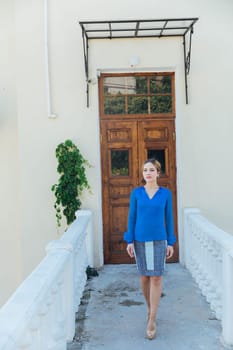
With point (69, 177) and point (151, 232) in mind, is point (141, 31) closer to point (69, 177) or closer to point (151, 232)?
point (69, 177)

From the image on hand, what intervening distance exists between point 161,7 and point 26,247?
148 inches

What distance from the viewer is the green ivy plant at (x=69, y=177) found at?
5.47 meters

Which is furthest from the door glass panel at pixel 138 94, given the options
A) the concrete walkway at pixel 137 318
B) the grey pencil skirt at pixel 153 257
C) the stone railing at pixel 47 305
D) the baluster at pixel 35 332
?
the baluster at pixel 35 332

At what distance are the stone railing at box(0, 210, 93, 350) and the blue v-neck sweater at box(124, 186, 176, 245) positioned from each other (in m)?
0.60

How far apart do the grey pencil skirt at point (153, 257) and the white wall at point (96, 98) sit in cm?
229

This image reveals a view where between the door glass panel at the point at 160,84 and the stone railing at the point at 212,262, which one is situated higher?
the door glass panel at the point at 160,84

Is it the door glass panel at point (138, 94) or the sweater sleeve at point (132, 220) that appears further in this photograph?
the door glass panel at point (138, 94)

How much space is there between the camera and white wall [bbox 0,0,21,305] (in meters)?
5.90

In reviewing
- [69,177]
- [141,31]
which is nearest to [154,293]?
[69,177]

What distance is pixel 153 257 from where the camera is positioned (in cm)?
343

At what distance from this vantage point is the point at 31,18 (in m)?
5.68

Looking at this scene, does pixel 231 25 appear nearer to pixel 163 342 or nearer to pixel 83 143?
pixel 83 143

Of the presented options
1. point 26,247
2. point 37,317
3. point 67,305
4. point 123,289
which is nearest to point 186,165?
point 123,289

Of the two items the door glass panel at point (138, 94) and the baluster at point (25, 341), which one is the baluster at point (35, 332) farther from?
the door glass panel at point (138, 94)
